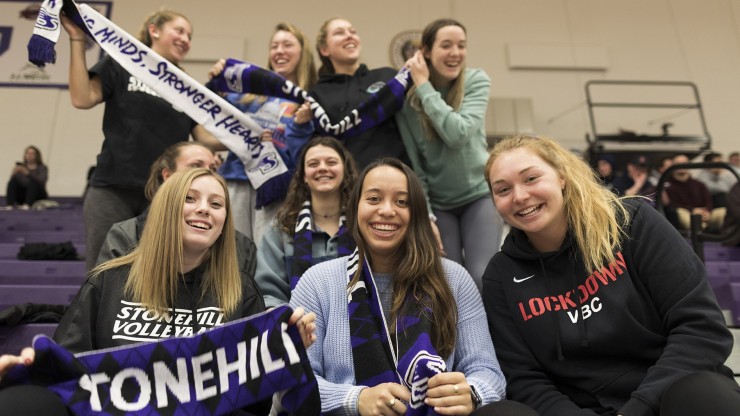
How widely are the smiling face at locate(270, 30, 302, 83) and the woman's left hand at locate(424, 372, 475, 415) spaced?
1.80 m

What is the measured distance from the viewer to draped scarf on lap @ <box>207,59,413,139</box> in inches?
92.4

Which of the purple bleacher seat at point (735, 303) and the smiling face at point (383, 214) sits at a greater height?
the smiling face at point (383, 214)

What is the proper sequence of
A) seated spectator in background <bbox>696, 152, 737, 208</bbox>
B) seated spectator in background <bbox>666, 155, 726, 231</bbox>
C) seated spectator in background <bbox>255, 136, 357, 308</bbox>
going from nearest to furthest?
seated spectator in background <bbox>255, 136, 357, 308</bbox>, seated spectator in background <bbox>666, 155, 726, 231</bbox>, seated spectator in background <bbox>696, 152, 737, 208</bbox>

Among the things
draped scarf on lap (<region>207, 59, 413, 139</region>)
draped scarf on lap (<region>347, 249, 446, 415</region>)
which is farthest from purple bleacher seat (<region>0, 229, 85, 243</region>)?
draped scarf on lap (<region>347, 249, 446, 415</region>)

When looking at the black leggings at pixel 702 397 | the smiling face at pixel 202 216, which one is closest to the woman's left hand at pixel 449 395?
the black leggings at pixel 702 397

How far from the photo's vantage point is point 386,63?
7566mm

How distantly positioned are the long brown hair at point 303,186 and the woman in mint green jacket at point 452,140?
1.09 ft

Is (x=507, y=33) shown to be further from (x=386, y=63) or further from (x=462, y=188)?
(x=462, y=188)

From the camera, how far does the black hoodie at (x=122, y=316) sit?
1.34 metres

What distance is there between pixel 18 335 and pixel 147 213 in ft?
2.02

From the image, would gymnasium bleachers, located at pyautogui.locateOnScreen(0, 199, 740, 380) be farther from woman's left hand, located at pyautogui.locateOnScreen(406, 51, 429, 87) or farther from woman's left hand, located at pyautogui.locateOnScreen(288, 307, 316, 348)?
woman's left hand, located at pyautogui.locateOnScreen(406, 51, 429, 87)

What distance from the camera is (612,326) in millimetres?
1315

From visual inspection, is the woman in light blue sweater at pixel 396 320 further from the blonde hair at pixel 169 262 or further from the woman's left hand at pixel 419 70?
the woman's left hand at pixel 419 70

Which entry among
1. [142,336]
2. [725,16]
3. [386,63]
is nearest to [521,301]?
[142,336]
